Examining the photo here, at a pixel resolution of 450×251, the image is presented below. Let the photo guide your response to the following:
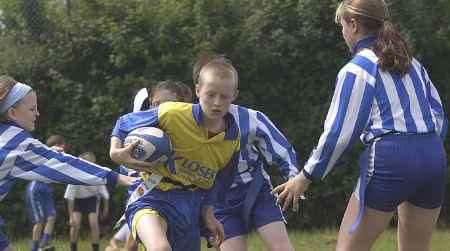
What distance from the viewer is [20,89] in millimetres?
6184

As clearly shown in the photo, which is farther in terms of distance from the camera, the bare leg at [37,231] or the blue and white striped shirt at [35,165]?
the bare leg at [37,231]

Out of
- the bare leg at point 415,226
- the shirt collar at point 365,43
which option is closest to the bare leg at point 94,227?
the bare leg at point 415,226

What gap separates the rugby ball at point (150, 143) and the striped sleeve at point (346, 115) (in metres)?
0.83

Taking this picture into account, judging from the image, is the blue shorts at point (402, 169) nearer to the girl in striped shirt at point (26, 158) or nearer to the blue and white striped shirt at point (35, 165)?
the girl in striped shirt at point (26, 158)

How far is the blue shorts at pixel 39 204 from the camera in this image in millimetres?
11844

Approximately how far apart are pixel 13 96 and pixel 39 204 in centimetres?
602

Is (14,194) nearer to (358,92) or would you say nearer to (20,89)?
(20,89)

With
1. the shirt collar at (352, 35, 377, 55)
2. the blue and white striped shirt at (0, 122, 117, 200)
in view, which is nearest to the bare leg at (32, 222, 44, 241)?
the blue and white striped shirt at (0, 122, 117, 200)

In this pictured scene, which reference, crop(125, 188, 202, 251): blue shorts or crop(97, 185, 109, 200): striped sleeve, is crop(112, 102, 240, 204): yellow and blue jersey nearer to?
crop(125, 188, 202, 251): blue shorts

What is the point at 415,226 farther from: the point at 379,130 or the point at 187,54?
the point at 187,54

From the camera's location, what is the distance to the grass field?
10672 millimetres

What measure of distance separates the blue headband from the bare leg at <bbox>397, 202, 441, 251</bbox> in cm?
248

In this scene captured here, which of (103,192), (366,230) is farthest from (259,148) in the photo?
(103,192)

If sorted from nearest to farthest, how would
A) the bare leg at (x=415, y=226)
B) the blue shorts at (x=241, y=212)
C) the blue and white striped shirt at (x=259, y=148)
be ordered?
the bare leg at (x=415, y=226)
the blue and white striped shirt at (x=259, y=148)
the blue shorts at (x=241, y=212)
